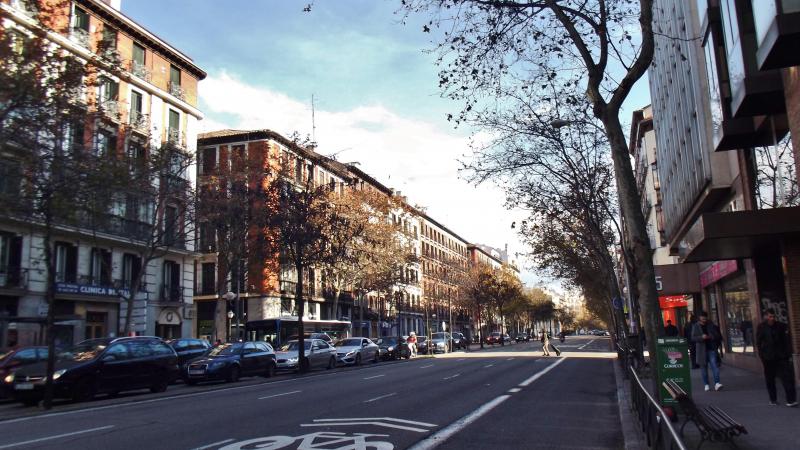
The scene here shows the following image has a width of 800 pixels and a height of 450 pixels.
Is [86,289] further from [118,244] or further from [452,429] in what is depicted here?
Answer: [452,429]

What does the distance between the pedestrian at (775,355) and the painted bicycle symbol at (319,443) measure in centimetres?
660

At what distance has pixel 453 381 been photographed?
1959 cm

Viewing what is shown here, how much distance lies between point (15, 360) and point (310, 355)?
44.2 feet

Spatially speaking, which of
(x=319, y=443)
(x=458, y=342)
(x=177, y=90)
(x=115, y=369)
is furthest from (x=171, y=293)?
(x=319, y=443)

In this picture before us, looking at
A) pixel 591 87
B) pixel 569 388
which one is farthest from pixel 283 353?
pixel 591 87

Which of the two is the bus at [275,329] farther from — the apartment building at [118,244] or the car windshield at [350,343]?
the apartment building at [118,244]

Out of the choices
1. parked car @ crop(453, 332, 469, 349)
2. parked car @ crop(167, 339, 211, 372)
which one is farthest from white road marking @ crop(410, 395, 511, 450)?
parked car @ crop(453, 332, 469, 349)

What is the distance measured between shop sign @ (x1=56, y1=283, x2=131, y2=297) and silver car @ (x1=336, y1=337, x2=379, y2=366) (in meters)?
10.9

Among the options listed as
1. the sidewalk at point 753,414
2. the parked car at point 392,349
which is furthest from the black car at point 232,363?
the sidewalk at point 753,414

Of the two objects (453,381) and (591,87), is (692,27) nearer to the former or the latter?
(591,87)

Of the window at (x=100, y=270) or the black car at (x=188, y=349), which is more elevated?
the window at (x=100, y=270)

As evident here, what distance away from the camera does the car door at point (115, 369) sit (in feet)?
56.6

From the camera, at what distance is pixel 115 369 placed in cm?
1759

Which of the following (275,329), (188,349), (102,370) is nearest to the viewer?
(102,370)
